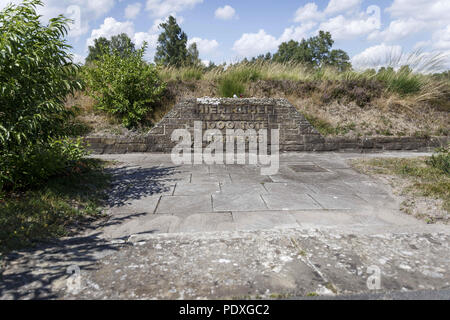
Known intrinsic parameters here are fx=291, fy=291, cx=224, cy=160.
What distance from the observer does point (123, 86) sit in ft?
26.4

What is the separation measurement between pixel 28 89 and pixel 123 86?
179 inches

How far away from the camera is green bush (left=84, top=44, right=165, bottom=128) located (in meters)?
8.08

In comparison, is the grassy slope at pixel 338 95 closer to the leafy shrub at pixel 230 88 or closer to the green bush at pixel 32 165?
the leafy shrub at pixel 230 88

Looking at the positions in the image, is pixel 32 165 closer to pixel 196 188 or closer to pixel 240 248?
pixel 196 188

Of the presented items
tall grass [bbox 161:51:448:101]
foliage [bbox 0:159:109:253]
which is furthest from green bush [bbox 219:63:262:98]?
foliage [bbox 0:159:109:253]

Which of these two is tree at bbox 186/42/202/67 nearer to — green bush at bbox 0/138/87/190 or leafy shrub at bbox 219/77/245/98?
leafy shrub at bbox 219/77/245/98

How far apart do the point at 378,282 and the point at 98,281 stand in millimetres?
2184

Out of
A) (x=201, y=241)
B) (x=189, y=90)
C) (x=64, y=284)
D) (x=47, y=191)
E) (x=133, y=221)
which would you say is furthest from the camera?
(x=189, y=90)

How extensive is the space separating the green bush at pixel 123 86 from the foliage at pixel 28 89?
13.1 ft

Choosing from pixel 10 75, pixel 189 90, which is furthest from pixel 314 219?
pixel 189 90

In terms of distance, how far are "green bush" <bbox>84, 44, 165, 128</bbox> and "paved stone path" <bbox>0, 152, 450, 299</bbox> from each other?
4041mm

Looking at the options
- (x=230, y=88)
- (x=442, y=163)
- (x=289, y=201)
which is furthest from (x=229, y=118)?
(x=442, y=163)

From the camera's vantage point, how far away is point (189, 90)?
942 centimetres

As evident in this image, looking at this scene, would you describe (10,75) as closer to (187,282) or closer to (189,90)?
(187,282)
